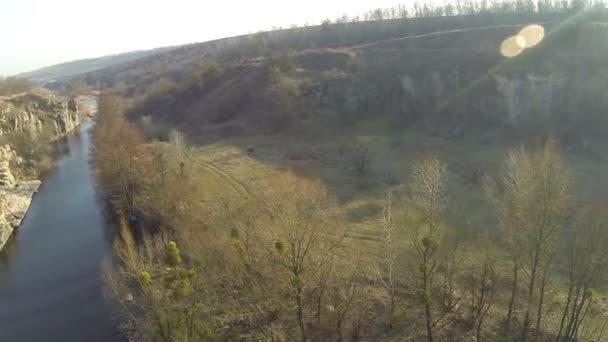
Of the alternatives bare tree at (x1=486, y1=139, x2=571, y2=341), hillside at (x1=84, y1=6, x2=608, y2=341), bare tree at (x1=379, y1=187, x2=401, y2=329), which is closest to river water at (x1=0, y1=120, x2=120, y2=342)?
hillside at (x1=84, y1=6, x2=608, y2=341)

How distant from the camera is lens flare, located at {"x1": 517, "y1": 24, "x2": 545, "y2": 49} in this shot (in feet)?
184

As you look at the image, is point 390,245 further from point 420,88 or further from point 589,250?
point 420,88

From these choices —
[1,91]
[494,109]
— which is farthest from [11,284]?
[1,91]

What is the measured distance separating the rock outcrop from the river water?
647 mm

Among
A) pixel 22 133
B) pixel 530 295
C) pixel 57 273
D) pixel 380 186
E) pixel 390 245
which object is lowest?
pixel 380 186

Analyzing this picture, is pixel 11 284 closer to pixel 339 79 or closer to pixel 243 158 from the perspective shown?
pixel 243 158

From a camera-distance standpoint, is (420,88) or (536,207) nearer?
(536,207)

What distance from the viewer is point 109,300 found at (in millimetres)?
24266

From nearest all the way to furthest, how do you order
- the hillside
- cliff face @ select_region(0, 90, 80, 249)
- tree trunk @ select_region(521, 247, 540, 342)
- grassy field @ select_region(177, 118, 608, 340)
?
tree trunk @ select_region(521, 247, 540, 342), the hillside, grassy field @ select_region(177, 118, 608, 340), cliff face @ select_region(0, 90, 80, 249)

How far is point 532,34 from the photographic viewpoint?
59969 millimetres

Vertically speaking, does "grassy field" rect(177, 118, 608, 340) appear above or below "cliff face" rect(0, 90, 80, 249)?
below

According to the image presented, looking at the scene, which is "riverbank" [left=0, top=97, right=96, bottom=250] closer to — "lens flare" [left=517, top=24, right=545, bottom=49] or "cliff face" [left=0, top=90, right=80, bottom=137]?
"cliff face" [left=0, top=90, right=80, bottom=137]

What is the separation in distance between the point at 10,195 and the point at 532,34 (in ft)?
193

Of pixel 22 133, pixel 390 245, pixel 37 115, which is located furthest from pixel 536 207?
pixel 37 115
